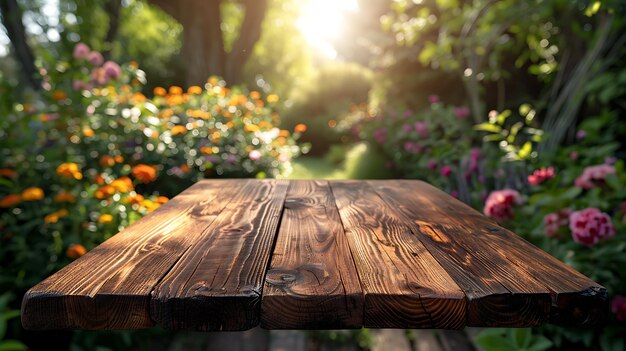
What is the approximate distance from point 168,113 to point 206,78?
15.3 ft

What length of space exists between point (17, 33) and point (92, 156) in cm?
703

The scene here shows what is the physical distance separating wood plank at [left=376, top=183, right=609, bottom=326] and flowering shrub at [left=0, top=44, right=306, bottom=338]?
176cm

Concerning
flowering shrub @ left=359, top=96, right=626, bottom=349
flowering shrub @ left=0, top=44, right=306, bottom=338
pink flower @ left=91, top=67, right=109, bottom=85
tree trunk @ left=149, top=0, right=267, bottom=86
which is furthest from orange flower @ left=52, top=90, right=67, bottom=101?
tree trunk @ left=149, top=0, right=267, bottom=86

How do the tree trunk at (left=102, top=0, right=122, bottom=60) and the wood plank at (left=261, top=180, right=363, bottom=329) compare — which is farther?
the tree trunk at (left=102, top=0, right=122, bottom=60)

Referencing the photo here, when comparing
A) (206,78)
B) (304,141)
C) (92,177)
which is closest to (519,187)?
(92,177)

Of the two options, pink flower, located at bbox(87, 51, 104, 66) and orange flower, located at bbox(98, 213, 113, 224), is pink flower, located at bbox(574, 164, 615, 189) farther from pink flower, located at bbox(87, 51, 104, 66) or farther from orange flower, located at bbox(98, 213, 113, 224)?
pink flower, located at bbox(87, 51, 104, 66)

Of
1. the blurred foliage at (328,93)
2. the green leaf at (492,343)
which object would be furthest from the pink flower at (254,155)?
the blurred foliage at (328,93)

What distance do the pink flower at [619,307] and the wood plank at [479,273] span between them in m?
0.93

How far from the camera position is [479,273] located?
83 cm

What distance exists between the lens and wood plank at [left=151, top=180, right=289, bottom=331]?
2.38ft

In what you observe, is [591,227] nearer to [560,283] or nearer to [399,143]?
[560,283]

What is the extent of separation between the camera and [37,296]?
2.40 ft

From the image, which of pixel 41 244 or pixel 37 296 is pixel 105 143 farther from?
pixel 37 296

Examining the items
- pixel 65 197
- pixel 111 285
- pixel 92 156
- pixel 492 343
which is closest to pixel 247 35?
pixel 92 156
